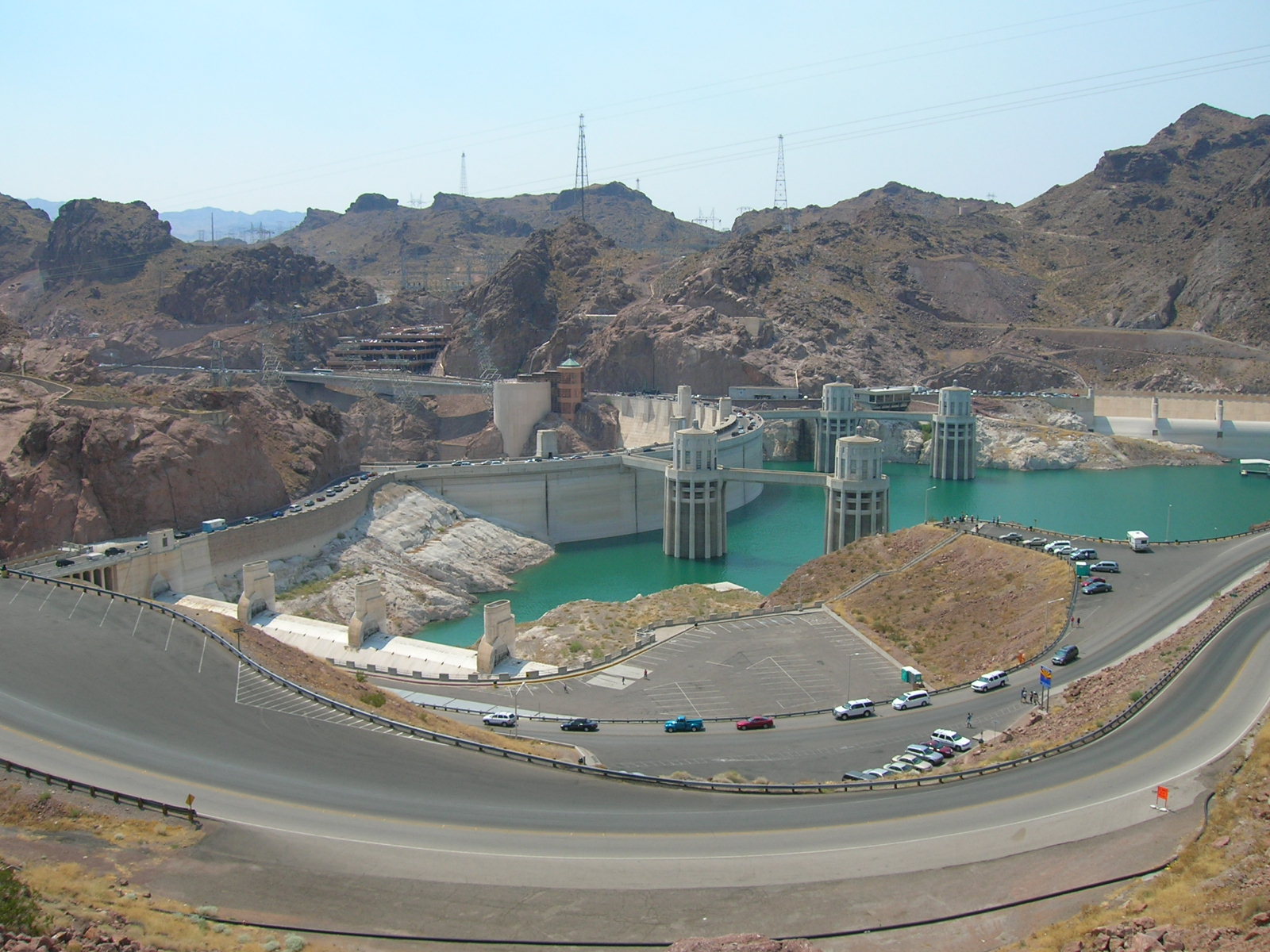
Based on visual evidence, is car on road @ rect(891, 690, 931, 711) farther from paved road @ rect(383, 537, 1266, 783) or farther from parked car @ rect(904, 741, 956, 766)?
parked car @ rect(904, 741, 956, 766)

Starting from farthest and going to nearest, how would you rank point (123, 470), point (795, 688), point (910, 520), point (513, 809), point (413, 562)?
point (910, 520) → point (413, 562) → point (123, 470) → point (795, 688) → point (513, 809)

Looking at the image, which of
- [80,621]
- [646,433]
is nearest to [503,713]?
[80,621]

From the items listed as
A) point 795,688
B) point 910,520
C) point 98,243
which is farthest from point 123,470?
point 98,243

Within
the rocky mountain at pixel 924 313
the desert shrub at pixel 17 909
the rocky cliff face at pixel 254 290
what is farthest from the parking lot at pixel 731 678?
the rocky cliff face at pixel 254 290

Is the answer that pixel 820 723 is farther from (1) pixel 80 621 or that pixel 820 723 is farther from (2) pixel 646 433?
(2) pixel 646 433

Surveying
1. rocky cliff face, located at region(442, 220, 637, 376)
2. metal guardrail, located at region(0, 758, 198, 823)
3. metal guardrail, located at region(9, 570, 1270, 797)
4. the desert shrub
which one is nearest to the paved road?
metal guardrail, located at region(9, 570, 1270, 797)

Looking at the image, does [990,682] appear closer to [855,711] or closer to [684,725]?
[855,711]

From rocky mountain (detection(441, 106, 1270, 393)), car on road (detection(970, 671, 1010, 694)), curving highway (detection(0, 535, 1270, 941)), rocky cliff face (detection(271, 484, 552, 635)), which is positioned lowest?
rocky cliff face (detection(271, 484, 552, 635))
